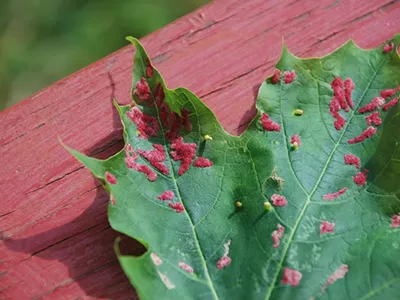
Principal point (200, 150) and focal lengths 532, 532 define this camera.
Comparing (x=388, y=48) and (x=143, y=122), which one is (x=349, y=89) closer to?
(x=388, y=48)

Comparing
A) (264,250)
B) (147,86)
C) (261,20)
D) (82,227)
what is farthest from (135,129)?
(261,20)

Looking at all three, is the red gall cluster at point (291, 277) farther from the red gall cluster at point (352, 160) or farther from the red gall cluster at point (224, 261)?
the red gall cluster at point (352, 160)

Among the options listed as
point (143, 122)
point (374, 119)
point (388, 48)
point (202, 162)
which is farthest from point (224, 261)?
point (388, 48)

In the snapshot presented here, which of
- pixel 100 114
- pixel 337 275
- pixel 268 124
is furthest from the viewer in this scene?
pixel 100 114

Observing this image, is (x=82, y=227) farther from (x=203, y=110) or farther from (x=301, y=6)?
(x=301, y=6)

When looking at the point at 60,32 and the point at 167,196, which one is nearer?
the point at 167,196
